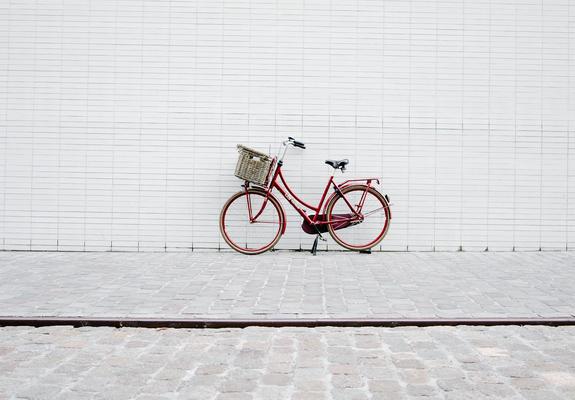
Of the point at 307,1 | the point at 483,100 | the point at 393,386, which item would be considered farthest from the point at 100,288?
the point at 483,100

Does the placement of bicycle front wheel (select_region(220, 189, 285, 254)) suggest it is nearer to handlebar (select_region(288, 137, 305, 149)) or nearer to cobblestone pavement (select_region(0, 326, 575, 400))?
handlebar (select_region(288, 137, 305, 149))

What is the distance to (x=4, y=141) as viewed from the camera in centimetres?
808

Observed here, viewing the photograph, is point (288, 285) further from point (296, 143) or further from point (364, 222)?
point (364, 222)

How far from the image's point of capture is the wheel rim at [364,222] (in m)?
7.72

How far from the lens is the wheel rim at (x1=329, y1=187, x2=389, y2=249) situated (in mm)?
7723

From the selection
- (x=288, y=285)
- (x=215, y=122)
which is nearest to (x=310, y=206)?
(x=215, y=122)

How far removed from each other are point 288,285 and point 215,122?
3.25 metres

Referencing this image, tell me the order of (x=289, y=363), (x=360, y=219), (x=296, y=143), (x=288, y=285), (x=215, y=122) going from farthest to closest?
(x=215, y=122), (x=360, y=219), (x=296, y=143), (x=288, y=285), (x=289, y=363)

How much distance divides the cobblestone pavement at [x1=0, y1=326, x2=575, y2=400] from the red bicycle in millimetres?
3459

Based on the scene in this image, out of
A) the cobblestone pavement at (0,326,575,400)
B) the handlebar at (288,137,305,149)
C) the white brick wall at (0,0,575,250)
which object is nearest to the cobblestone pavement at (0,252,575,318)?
the cobblestone pavement at (0,326,575,400)

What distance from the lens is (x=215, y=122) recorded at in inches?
318

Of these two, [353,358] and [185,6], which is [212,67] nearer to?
[185,6]

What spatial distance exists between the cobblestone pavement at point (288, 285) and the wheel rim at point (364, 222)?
11.8 inches

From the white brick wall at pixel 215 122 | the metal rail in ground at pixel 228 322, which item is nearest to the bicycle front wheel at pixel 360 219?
the white brick wall at pixel 215 122
